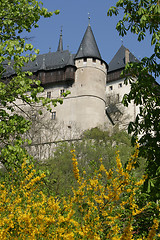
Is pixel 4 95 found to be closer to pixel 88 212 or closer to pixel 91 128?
pixel 88 212

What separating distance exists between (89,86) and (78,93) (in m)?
1.61

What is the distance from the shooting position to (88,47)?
45656 millimetres

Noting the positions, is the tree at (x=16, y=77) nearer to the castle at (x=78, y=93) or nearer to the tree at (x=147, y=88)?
the tree at (x=147, y=88)

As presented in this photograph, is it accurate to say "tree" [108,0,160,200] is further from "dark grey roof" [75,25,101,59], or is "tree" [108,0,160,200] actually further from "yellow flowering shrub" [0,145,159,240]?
"dark grey roof" [75,25,101,59]

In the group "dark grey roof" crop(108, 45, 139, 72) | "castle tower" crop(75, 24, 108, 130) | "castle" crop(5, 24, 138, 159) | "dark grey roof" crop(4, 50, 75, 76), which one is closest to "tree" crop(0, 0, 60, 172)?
"castle" crop(5, 24, 138, 159)

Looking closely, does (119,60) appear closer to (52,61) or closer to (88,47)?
(88,47)

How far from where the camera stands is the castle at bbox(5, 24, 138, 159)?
39.3 metres

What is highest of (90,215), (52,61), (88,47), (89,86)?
(88,47)

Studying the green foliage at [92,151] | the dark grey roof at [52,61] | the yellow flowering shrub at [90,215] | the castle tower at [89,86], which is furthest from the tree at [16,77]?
the dark grey roof at [52,61]

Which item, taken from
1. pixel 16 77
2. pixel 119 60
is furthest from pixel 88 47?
pixel 16 77

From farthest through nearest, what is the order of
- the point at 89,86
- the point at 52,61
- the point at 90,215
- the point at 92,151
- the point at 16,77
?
the point at 52,61 < the point at 89,86 < the point at 92,151 < the point at 16,77 < the point at 90,215

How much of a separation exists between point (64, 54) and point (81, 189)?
45266 millimetres

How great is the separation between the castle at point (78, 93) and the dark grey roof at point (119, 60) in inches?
127

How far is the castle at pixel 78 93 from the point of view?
39.3 m
